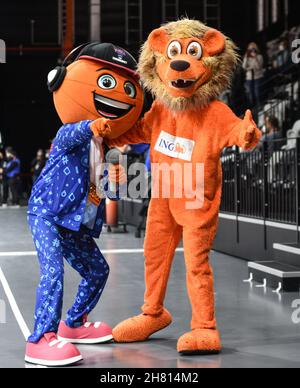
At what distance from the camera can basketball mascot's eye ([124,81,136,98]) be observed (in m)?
4.98

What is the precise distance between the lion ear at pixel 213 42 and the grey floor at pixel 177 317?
1852 mm

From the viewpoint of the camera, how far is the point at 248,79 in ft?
53.7

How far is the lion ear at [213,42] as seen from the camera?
16.3ft

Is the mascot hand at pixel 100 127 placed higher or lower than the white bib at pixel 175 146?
higher

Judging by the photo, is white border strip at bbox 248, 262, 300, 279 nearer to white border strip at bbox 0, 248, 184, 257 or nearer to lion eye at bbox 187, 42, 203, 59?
white border strip at bbox 0, 248, 184, 257

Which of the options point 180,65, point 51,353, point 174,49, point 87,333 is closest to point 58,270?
point 51,353

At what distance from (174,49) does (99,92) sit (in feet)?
1.77

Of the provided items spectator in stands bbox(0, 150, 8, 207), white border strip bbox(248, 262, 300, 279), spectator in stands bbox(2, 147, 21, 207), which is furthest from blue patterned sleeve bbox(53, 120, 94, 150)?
spectator in stands bbox(0, 150, 8, 207)

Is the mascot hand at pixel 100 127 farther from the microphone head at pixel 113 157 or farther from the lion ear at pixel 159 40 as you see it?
the lion ear at pixel 159 40

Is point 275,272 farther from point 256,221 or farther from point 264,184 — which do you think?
point 264,184

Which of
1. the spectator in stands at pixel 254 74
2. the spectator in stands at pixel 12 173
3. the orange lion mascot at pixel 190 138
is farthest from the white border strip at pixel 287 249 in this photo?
the spectator in stands at pixel 12 173

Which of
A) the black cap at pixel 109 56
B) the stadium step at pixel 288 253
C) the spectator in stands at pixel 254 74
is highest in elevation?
the spectator in stands at pixel 254 74

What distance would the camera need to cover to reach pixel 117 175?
16.4 ft
